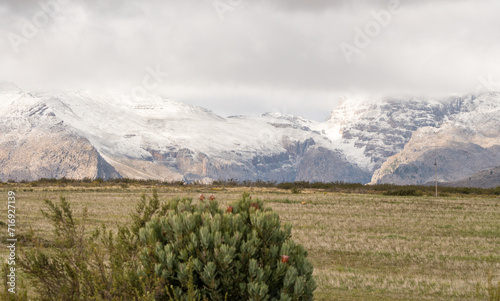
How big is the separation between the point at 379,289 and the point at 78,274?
11588 mm

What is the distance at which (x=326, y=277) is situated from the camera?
19656 mm

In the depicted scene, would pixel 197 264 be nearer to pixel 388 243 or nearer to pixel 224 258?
pixel 224 258

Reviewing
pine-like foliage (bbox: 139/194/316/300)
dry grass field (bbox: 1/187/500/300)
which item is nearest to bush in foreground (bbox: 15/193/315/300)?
pine-like foliage (bbox: 139/194/316/300)

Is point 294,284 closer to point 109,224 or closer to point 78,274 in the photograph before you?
point 78,274

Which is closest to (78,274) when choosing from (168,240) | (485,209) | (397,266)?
(168,240)

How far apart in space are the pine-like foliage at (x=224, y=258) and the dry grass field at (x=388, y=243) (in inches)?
114

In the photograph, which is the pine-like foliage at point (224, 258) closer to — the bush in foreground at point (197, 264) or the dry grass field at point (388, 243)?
the bush in foreground at point (197, 264)

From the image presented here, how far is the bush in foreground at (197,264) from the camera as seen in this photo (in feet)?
30.7

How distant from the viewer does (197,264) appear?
9367 mm

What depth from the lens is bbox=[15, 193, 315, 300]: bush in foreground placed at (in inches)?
369

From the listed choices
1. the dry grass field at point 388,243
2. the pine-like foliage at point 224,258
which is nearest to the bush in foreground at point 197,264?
the pine-like foliage at point 224,258

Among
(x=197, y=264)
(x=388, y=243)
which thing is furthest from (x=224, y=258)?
(x=388, y=243)

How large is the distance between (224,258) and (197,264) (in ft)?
1.80

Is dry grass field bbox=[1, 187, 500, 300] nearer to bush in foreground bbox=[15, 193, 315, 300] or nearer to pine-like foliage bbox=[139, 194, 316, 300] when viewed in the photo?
bush in foreground bbox=[15, 193, 315, 300]
